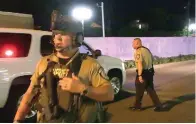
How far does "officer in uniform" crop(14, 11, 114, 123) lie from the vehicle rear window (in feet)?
12.7

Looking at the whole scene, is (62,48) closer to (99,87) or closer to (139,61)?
(99,87)

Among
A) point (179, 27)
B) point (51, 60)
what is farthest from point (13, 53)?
point (179, 27)

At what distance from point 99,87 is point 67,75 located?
236 mm

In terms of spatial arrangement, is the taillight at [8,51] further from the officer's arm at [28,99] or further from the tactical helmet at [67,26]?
the tactical helmet at [67,26]

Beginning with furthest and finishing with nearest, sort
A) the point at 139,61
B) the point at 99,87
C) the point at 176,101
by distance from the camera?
the point at 176,101 < the point at 139,61 < the point at 99,87

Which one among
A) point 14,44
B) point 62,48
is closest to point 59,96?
point 62,48

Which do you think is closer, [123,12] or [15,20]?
[15,20]

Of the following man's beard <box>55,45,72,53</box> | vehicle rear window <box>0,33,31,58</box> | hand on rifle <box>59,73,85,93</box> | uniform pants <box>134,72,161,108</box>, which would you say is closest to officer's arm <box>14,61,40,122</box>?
man's beard <box>55,45,72,53</box>

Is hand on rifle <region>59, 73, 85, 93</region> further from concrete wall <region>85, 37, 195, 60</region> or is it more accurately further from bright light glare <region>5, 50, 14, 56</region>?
concrete wall <region>85, 37, 195, 60</region>

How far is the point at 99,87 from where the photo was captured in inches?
100

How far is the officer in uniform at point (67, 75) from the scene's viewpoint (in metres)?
2.52

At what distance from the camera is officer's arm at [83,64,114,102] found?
2.47 m

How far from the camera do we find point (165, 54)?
24297 millimetres

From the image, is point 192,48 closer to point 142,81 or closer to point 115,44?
point 115,44
